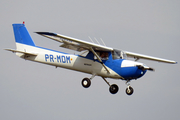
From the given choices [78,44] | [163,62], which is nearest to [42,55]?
[78,44]

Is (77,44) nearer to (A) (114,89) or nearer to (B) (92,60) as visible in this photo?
(B) (92,60)

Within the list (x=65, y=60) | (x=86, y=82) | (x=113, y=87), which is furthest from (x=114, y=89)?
(x=65, y=60)

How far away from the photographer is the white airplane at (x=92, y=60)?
21.7 metres

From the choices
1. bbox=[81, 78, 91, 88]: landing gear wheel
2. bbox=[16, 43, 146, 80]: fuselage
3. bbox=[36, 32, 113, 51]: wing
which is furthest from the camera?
bbox=[81, 78, 91, 88]: landing gear wheel

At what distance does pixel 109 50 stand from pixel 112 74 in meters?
1.33

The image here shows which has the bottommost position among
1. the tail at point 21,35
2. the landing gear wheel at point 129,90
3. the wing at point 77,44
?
the landing gear wheel at point 129,90

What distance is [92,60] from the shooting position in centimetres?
2270

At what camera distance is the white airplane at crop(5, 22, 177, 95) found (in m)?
21.7

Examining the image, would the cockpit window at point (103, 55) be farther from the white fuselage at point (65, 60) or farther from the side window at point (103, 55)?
the white fuselage at point (65, 60)

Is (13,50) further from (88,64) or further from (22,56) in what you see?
(88,64)

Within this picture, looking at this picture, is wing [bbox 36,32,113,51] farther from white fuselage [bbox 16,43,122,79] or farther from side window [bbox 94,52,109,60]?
white fuselage [bbox 16,43,122,79]

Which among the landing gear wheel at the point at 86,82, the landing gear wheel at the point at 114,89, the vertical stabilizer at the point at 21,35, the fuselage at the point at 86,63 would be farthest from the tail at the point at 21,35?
the landing gear wheel at the point at 114,89

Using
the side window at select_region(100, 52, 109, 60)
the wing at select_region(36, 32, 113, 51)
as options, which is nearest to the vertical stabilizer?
the wing at select_region(36, 32, 113, 51)

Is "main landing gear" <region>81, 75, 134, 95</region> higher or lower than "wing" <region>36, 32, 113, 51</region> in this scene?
lower
